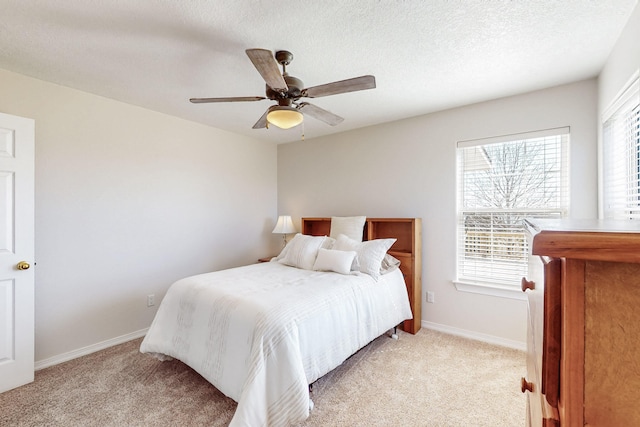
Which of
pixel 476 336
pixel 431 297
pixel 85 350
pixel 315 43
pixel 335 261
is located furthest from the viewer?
pixel 431 297

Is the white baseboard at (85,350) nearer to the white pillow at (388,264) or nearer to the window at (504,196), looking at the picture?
the white pillow at (388,264)

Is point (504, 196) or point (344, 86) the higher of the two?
point (344, 86)

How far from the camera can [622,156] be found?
197cm

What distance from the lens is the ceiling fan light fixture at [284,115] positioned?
1.95m

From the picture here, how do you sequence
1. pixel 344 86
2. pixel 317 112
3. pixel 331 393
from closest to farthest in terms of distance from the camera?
pixel 344 86 < pixel 331 393 < pixel 317 112

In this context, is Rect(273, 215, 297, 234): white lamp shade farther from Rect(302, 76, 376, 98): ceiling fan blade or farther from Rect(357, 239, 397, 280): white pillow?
Rect(302, 76, 376, 98): ceiling fan blade

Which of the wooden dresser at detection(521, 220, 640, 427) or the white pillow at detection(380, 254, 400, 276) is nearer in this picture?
the wooden dresser at detection(521, 220, 640, 427)

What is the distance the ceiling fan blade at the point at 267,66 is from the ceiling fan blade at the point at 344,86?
0.20 m

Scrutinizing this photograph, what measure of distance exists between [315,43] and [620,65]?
6.49 feet

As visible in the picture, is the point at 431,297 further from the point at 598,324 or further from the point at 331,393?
the point at 598,324

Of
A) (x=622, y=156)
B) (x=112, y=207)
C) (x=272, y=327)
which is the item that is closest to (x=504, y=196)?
(x=622, y=156)

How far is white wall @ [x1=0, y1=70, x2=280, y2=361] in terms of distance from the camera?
2545mm

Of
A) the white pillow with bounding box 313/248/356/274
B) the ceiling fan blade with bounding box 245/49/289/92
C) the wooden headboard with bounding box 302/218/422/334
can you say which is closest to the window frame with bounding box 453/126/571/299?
the wooden headboard with bounding box 302/218/422/334

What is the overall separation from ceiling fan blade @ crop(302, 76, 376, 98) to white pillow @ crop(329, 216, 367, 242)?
6.27 ft
